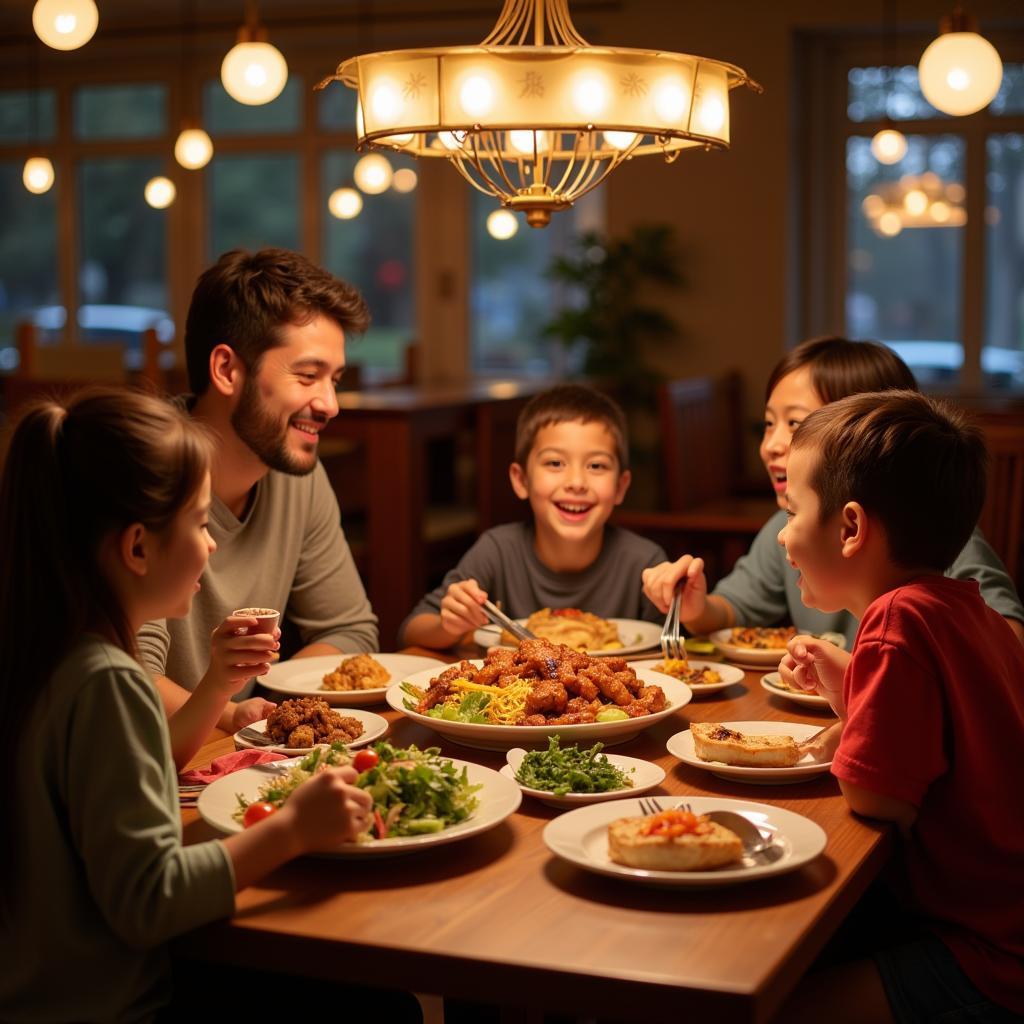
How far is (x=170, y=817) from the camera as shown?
1.30 metres

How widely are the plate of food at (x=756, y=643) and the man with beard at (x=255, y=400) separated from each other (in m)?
0.70

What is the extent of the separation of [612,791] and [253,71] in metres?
2.88

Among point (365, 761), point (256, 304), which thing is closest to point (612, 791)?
point (365, 761)

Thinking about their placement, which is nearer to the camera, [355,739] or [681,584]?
[355,739]

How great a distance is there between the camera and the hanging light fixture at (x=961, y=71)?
3.21 m

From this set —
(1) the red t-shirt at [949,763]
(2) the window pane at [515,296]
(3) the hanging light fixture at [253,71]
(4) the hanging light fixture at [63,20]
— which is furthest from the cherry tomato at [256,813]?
(2) the window pane at [515,296]

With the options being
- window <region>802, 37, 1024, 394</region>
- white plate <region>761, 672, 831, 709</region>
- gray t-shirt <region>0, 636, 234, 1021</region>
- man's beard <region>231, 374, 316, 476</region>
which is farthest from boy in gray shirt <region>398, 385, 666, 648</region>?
window <region>802, 37, 1024, 394</region>

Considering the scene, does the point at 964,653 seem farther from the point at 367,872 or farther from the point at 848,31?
the point at 848,31

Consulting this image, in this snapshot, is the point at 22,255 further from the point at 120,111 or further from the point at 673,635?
the point at 673,635

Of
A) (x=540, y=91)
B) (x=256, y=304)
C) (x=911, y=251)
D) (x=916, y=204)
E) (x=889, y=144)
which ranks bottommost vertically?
(x=256, y=304)

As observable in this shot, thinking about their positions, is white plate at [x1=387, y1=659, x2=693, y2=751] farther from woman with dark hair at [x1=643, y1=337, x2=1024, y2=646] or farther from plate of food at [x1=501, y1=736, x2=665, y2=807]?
woman with dark hair at [x1=643, y1=337, x2=1024, y2=646]

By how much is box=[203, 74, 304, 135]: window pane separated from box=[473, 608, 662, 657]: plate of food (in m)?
6.61

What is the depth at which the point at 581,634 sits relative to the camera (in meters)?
2.34

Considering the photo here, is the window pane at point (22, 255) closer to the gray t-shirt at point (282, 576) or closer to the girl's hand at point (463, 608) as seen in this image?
the gray t-shirt at point (282, 576)
